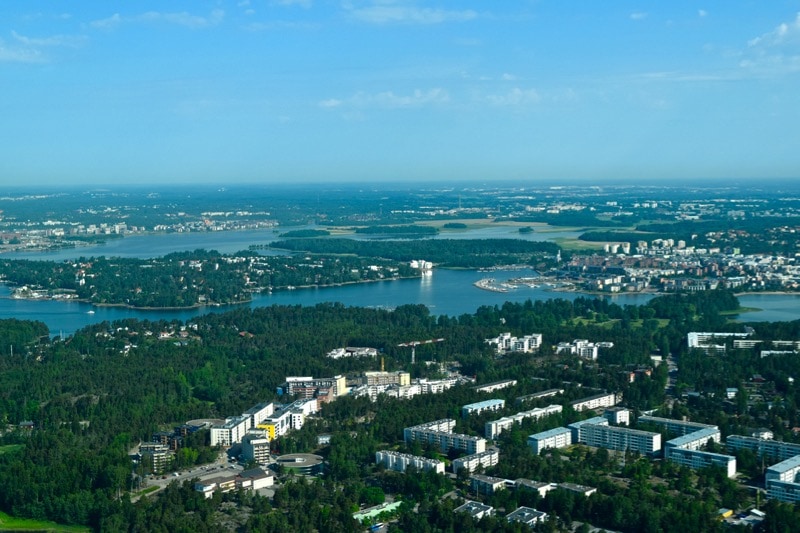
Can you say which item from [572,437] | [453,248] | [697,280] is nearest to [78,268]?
[453,248]

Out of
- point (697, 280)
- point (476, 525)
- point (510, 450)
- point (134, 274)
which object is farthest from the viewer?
point (134, 274)

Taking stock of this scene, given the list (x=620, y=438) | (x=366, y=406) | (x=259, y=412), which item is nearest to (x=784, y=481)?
(x=620, y=438)

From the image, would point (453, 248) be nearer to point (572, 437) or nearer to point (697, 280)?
point (697, 280)

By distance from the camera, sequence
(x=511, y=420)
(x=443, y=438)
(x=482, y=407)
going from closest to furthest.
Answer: (x=443, y=438), (x=511, y=420), (x=482, y=407)

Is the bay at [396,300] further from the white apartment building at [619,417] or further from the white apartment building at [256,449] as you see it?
the white apartment building at [256,449]

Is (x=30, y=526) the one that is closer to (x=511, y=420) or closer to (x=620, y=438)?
(x=511, y=420)

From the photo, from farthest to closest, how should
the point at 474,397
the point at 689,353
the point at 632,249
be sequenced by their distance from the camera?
1. the point at 632,249
2. the point at 689,353
3. the point at 474,397

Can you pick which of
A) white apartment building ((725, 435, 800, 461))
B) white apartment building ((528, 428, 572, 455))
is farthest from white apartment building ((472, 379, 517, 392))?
white apartment building ((725, 435, 800, 461))

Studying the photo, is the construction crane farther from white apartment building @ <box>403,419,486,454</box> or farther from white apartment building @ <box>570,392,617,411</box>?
white apartment building @ <box>403,419,486,454</box>
